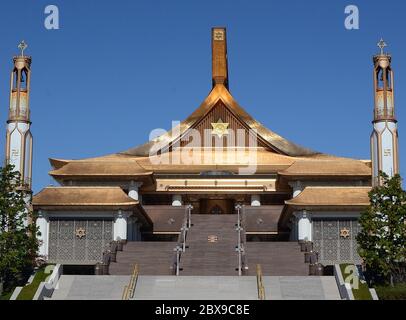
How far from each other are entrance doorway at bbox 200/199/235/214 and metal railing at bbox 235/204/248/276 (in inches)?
240

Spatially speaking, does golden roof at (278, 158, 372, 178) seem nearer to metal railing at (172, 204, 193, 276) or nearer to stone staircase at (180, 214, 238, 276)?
stone staircase at (180, 214, 238, 276)

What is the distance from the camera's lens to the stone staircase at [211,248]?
33.3m

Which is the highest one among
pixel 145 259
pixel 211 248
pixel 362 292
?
pixel 211 248

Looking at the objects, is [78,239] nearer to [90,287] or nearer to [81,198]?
[81,198]

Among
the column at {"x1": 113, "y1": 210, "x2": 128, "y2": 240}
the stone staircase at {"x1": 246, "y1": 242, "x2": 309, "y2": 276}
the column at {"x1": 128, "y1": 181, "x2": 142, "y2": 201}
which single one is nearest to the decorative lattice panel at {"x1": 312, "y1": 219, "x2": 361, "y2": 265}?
the stone staircase at {"x1": 246, "y1": 242, "x2": 309, "y2": 276}

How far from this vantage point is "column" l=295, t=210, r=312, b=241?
39094 millimetres

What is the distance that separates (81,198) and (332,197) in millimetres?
10635

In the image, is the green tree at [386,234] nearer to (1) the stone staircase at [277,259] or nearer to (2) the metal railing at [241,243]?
(1) the stone staircase at [277,259]

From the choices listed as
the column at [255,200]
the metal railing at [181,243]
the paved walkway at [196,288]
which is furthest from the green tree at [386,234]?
the column at [255,200]

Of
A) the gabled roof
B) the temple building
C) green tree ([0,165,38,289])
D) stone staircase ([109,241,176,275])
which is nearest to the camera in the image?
green tree ([0,165,38,289])

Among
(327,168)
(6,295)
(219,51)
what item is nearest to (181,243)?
(6,295)

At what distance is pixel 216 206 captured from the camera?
5066cm
